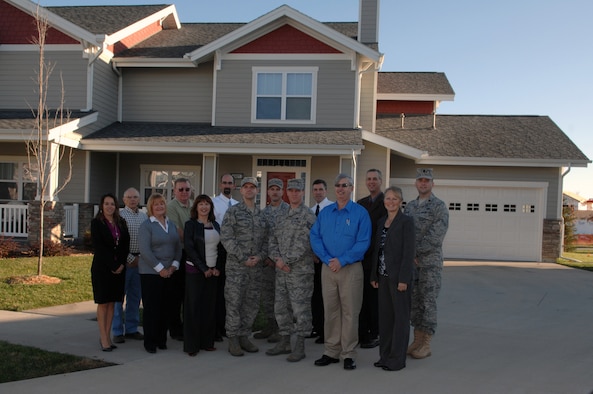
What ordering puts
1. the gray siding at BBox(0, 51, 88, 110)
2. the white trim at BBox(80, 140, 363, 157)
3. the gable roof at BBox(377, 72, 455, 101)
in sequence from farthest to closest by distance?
the gable roof at BBox(377, 72, 455, 101)
the gray siding at BBox(0, 51, 88, 110)
the white trim at BBox(80, 140, 363, 157)

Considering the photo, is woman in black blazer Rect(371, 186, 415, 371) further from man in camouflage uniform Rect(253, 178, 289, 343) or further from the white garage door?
the white garage door

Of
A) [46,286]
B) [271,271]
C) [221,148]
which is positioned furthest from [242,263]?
[221,148]

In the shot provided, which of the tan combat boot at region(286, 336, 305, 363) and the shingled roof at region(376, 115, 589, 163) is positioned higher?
the shingled roof at region(376, 115, 589, 163)

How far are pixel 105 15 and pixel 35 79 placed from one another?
12.2 ft

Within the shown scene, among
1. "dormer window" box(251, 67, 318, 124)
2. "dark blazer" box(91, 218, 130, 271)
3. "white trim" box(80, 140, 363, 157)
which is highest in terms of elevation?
"dormer window" box(251, 67, 318, 124)

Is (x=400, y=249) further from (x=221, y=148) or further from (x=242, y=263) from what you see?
(x=221, y=148)

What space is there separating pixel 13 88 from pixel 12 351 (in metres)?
12.7

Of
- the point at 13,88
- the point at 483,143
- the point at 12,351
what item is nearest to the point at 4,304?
the point at 12,351

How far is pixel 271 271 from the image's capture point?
6.49m

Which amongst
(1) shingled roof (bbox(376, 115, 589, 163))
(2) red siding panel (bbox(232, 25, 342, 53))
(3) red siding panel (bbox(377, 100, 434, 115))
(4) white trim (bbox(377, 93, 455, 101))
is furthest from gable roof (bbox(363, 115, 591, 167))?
(2) red siding panel (bbox(232, 25, 342, 53))

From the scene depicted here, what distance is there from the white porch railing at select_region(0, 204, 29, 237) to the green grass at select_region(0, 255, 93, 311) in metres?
2.28

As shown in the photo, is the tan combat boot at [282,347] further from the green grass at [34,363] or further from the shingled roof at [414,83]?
the shingled roof at [414,83]

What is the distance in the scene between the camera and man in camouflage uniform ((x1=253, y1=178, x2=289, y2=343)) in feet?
20.4

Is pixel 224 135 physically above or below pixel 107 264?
above
